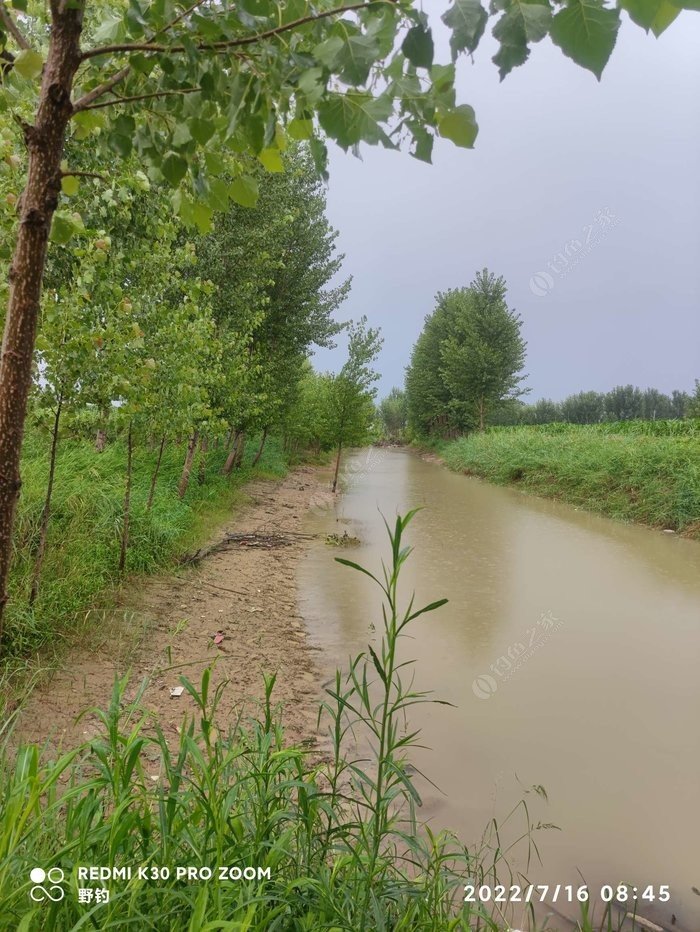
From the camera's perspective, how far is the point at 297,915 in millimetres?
1595

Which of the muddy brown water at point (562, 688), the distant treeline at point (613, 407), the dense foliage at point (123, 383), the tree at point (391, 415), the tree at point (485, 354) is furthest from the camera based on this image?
the tree at point (391, 415)

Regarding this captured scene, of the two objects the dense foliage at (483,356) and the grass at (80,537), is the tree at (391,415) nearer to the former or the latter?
the dense foliage at (483,356)

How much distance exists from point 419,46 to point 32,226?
0.78m

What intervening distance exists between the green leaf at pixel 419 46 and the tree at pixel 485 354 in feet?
97.0

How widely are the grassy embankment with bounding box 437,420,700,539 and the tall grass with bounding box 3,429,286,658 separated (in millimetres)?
8950

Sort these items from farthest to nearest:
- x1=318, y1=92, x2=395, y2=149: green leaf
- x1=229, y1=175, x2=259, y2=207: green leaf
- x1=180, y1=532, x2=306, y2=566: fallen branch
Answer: x1=180, y1=532, x2=306, y2=566: fallen branch < x1=229, y1=175, x2=259, y2=207: green leaf < x1=318, y1=92, x2=395, y2=149: green leaf

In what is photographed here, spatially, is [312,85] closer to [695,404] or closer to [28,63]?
[28,63]

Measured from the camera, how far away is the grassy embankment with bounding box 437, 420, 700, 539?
11.4 meters

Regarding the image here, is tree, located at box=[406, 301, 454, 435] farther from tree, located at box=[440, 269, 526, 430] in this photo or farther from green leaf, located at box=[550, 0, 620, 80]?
green leaf, located at box=[550, 0, 620, 80]

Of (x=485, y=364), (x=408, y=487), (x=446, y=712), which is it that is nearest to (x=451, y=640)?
(x=446, y=712)

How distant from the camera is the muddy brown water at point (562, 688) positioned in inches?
106

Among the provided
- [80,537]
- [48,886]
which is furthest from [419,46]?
[80,537]

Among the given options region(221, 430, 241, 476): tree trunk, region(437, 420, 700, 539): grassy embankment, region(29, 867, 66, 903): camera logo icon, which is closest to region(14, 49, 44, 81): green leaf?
region(29, 867, 66, 903): camera logo icon

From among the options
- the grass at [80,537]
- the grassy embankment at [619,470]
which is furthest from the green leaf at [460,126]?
the grassy embankment at [619,470]
